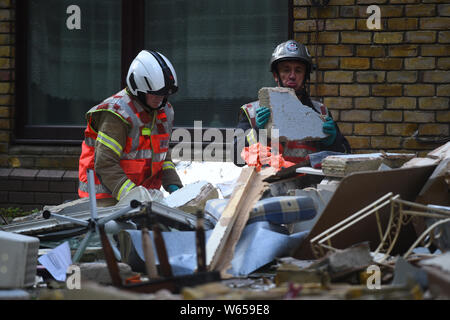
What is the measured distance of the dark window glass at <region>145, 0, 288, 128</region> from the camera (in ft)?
21.1

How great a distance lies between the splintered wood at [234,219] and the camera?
9.96 feet

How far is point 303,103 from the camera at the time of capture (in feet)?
15.5

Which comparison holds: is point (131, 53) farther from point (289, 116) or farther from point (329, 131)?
point (329, 131)

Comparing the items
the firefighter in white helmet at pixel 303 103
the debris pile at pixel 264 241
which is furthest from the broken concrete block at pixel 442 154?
the firefighter in white helmet at pixel 303 103

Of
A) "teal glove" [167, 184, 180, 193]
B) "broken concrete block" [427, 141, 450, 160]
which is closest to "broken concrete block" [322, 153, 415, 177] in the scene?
"broken concrete block" [427, 141, 450, 160]

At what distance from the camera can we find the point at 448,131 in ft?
18.8

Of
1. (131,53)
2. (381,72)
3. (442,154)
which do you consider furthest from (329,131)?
(131,53)

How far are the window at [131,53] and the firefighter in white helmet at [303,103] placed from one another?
1.61m

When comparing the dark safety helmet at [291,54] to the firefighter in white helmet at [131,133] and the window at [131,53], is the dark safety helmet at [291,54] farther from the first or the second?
the window at [131,53]

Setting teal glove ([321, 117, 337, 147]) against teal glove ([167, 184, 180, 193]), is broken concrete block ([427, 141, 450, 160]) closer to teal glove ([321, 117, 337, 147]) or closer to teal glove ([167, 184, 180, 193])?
teal glove ([321, 117, 337, 147])

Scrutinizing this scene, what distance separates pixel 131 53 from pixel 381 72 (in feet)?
8.11
